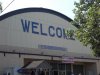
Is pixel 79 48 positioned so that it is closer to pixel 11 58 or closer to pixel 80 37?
pixel 11 58

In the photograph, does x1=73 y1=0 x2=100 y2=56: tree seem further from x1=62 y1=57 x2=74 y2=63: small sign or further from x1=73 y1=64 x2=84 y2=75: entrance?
x1=73 y1=64 x2=84 y2=75: entrance

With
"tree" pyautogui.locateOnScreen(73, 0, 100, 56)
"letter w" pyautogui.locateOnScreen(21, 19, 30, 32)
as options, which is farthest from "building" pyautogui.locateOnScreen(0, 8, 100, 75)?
"tree" pyautogui.locateOnScreen(73, 0, 100, 56)

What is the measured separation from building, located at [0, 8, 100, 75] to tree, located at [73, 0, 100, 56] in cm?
163

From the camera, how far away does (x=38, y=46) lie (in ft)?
112

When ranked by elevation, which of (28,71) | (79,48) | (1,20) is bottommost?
(28,71)

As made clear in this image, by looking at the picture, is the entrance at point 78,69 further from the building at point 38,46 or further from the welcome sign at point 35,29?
the welcome sign at point 35,29

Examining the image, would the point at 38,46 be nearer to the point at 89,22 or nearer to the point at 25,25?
the point at 25,25

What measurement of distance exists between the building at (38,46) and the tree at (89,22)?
64.0 inches

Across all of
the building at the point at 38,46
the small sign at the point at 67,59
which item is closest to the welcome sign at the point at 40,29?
the building at the point at 38,46

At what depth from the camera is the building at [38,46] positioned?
3072 centimetres

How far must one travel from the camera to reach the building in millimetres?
30719

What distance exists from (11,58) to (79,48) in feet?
41.6

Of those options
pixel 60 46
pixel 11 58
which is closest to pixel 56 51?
pixel 60 46

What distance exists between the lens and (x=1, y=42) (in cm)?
3031
